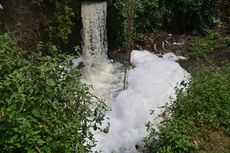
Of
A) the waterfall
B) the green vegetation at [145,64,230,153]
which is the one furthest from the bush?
the waterfall

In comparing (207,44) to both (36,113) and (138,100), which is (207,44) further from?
(36,113)

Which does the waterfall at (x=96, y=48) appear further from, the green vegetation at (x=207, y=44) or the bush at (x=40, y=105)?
the bush at (x=40, y=105)

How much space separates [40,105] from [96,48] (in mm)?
4398

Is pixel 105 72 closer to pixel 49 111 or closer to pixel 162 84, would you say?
pixel 162 84

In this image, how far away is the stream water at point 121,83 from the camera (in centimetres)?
623

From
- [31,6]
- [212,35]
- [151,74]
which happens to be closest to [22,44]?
[31,6]

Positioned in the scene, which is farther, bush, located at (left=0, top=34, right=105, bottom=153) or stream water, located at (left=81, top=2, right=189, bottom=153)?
stream water, located at (left=81, top=2, right=189, bottom=153)

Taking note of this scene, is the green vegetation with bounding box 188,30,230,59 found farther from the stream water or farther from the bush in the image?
the bush

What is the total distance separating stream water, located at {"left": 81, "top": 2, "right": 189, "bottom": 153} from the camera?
6.23 m

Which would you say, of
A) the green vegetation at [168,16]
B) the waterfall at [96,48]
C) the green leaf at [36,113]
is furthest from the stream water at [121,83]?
the green leaf at [36,113]

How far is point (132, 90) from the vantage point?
7109 mm

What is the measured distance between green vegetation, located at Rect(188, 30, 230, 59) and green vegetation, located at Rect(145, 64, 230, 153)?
7.30 ft

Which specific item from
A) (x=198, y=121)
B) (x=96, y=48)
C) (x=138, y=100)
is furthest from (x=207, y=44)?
(x=198, y=121)

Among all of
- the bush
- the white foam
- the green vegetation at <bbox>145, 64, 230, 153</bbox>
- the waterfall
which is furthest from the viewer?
the waterfall
